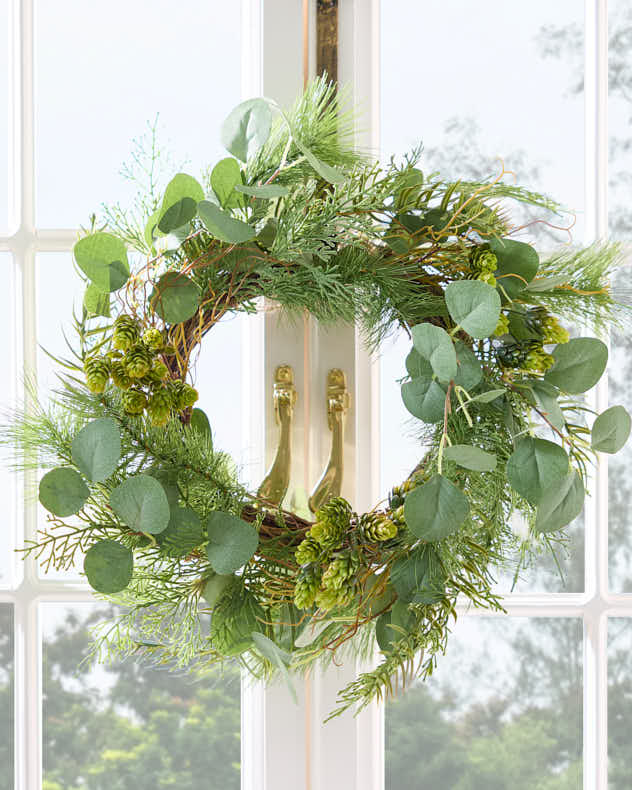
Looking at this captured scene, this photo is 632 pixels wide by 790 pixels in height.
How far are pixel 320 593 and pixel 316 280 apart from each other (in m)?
0.35

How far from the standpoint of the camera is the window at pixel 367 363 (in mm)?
995

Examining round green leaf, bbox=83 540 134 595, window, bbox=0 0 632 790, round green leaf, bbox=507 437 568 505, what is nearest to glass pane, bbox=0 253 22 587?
window, bbox=0 0 632 790

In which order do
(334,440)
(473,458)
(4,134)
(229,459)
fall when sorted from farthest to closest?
(4,134), (334,440), (229,459), (473,458)

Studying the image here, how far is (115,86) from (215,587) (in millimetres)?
737

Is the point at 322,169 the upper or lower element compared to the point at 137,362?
upper

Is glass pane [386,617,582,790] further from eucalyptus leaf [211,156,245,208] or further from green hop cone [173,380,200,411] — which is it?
eucalyptus leaf [211,156,245,208]

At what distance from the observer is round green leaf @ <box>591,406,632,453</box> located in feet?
2.51

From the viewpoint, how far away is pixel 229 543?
75 centimetres

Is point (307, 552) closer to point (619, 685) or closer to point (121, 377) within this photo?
point (121, 377)

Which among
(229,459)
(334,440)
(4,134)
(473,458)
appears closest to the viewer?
(473,458)

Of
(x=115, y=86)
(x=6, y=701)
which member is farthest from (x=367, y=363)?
(x=6, y=701)

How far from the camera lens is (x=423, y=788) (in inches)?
40.3

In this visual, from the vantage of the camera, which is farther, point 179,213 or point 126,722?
point 126,722

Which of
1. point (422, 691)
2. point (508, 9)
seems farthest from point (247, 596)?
point (508, 9)
